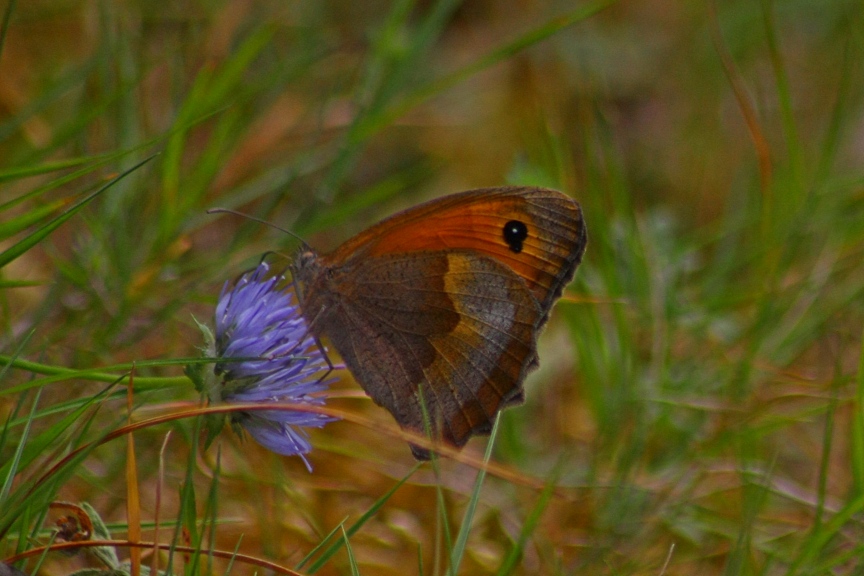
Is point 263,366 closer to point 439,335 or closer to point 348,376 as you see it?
point 439,335

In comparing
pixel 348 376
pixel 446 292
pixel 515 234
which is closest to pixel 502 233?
pixel 515 234

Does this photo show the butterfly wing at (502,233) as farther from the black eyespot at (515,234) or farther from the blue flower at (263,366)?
the blue flower at (263,366)

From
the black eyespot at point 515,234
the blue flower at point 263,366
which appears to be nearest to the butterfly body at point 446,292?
the black eyespot at point 515,234

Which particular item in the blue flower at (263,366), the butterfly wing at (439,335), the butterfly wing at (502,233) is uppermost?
the butterfly wing at (502,233)

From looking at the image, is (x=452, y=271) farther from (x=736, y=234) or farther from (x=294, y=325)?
(x=736, y=234)

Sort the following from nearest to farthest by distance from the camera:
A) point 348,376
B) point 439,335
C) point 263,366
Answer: point 263,366 < point 439,335 < point 348,376

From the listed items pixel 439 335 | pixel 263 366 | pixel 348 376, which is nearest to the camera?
pixel 263 366
